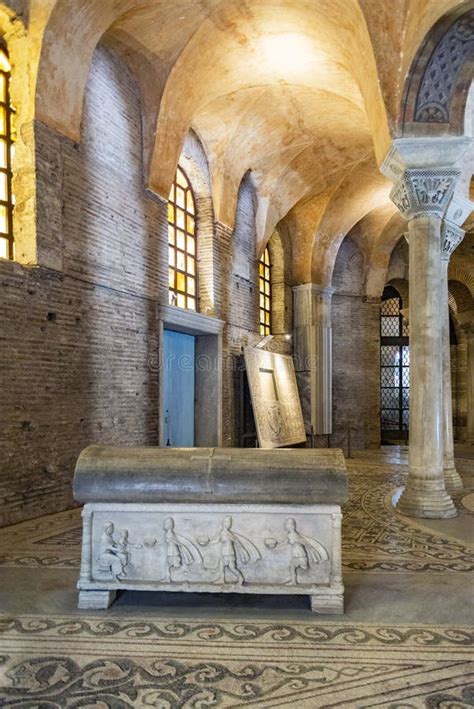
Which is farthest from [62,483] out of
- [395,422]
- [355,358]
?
[395,422]

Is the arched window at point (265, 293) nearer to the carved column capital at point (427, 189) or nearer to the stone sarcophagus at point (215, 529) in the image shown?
the carved column capital at point (427, 189)

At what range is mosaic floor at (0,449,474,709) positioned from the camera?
8.03 ft

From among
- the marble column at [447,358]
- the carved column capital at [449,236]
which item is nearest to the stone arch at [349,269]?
the marble column at [447,358]

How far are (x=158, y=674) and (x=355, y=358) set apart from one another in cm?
1306

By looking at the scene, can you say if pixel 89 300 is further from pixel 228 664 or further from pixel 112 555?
pixel 228 664

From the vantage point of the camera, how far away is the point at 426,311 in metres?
6.37

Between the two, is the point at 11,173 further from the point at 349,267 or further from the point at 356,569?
the point at 349,267

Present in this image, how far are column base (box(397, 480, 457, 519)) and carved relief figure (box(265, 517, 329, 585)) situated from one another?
3248 mm

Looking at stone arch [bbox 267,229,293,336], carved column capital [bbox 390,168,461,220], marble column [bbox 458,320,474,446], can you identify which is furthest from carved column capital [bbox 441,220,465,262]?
marble column [bbox 458,320,474,446]

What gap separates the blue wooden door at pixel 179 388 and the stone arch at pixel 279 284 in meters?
3.85

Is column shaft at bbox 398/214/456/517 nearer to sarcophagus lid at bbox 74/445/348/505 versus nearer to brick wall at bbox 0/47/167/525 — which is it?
sarcophagus lid at bbox 74/445/348/505

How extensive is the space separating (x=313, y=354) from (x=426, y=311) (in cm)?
733

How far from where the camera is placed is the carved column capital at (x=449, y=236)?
736cm

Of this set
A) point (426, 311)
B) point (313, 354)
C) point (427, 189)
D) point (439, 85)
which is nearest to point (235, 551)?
point (426, 311)
